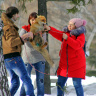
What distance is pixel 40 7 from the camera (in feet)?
19.7

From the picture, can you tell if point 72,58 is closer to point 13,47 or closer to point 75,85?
point 75,85

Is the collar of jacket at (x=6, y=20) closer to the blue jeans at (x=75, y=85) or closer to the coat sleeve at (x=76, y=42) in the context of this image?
the coat sleeve at (x=76, y=42)

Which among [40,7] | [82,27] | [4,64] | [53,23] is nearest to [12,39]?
[4,64]

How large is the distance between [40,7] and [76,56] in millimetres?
2153

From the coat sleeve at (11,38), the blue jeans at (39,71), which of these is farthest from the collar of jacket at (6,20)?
the blue jeans at (39,71)

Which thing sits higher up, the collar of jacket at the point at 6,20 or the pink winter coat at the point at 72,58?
the collar of jacket at the point at 6,20

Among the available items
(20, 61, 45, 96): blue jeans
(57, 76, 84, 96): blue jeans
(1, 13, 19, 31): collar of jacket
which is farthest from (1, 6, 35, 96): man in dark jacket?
(57, 76, 84, 96): blue jeans

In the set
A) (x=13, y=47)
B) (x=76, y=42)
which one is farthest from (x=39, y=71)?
(x=76, y=42)

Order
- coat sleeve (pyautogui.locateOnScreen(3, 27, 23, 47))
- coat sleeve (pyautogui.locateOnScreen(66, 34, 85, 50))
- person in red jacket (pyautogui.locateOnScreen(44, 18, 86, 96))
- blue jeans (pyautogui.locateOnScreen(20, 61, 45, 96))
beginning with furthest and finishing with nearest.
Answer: blue jeans (pyautogui.locateOnScreen(20, 61, 45, 96)), person in red jacket (pyautogui.locateOnScreen(44, 18, 86, 96)), coat sleeve (pyautogui.locateOnScreen(66, 34, 85, 50)), coat sleeve (pyautogui.locateOnScreen(3, 27, 23, 47))

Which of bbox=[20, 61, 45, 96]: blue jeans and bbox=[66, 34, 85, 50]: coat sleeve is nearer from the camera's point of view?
bbox=[66, 34, 85, 50]: coat sleeve

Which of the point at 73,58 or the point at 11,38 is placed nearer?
the point at 11,38

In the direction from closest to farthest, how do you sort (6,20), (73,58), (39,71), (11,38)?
1. (11,38)
2. (6,20)
3. (73,58)
4. (39,71)

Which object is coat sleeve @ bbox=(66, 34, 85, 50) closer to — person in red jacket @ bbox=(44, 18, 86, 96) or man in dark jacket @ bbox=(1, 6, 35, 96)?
person in red jacket @ bbox=(44, 18, 86, 96)

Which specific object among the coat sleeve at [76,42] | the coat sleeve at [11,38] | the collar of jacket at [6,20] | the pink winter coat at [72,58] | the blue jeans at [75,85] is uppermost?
the collar of jacket at [6,20]
